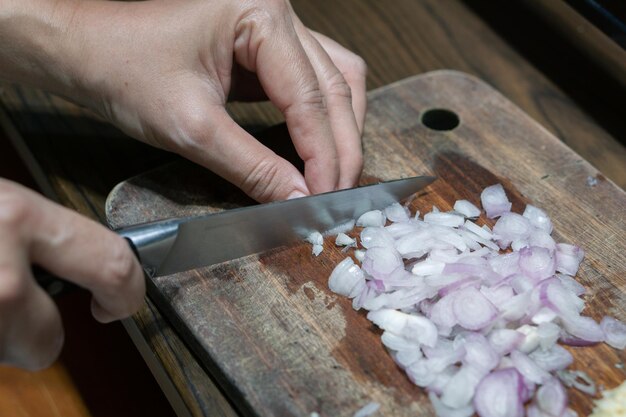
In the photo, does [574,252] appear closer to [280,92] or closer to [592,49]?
[280,92]

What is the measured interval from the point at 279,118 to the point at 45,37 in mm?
481

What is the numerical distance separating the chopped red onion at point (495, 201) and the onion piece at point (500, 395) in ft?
1.08

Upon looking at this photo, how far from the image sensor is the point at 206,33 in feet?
3.76

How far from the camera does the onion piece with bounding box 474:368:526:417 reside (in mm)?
906

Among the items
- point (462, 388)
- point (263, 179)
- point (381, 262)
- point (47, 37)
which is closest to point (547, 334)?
point (462, 388)

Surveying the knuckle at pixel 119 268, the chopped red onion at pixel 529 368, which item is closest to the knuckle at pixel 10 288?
the knuckle at pixel 119 268

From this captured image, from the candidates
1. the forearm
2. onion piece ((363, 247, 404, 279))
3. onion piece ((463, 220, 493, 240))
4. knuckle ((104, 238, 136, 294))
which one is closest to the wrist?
the forearm

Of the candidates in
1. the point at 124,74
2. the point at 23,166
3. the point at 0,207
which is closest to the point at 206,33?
the point at 124,74

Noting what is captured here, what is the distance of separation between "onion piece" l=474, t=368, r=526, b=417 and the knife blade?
357mm

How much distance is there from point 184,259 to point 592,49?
1.06m

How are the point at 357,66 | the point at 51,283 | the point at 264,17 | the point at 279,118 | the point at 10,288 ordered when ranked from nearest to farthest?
the point at 10,288 < the point at 51,283 < the point at 264,17 < the point at 357,66 < the point at 279,118

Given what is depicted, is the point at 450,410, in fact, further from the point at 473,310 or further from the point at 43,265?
the point at 43,265

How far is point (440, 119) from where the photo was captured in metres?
1.40

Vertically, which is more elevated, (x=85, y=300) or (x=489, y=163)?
(x=489, y=163)
